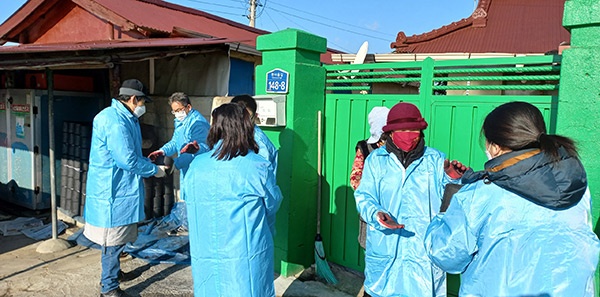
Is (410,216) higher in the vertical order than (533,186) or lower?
lower

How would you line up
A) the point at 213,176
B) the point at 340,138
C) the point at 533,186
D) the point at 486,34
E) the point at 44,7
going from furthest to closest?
1. the point at 486,34
2. the point at 44,7
3. the point at 340,138
4. the point at 213,176
5. the point at 533,186

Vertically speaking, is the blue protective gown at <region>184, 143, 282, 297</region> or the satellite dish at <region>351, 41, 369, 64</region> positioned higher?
the satellite dish at <region>351, 41, 369, 64</region>

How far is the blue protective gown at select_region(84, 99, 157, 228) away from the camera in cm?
342

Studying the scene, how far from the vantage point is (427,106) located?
339 centimetres

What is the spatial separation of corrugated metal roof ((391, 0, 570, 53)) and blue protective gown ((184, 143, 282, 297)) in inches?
324

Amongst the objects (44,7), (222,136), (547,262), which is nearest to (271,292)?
(222,136)

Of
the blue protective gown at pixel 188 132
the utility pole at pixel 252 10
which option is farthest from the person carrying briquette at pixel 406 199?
the utility pole at pixel 252 10

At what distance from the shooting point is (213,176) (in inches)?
93.7

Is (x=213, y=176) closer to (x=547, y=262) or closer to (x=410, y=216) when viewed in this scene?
(x=410, y=216)

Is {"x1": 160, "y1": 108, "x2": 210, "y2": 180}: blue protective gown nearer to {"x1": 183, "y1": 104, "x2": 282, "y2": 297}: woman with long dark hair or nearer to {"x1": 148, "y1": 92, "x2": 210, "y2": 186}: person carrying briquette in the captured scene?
{"x1": 148, "y1": 92, "x2": 210, "y2": 186}: person carrying briquette

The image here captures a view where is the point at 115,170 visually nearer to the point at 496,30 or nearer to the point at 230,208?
the point at 230,208

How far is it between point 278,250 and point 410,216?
6.25 feet

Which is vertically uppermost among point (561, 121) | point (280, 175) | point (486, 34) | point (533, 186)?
point (486, 34)

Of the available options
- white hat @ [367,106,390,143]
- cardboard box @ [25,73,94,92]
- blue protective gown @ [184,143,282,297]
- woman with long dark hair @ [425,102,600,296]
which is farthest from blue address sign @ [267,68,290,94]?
cardboard box @ [25,73,94,92]
